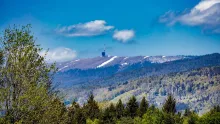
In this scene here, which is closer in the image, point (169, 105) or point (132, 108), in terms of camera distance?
point (169, 105)

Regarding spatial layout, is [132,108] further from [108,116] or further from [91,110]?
[91,110]

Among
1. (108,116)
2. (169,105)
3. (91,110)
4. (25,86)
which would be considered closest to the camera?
(25,86)

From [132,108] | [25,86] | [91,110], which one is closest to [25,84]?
[25,86]

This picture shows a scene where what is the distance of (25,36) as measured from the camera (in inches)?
1502

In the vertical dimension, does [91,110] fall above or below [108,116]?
above

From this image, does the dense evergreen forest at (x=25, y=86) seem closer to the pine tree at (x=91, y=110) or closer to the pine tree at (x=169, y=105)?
the pine tree at (x=91, y=110)

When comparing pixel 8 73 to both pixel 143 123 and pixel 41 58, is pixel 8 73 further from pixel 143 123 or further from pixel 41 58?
pixel 143 123

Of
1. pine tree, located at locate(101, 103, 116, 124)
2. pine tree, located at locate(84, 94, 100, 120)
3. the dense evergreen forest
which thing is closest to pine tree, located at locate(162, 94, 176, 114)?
pine tree, located at locate(101, 103, 116, 124)

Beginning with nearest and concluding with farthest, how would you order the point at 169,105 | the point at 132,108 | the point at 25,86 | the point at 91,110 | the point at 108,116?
the point at 25,86, the point at 108,116, the point at 91,110, the point at 169,105, the point at 132,108

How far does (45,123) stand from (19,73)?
6.17 m

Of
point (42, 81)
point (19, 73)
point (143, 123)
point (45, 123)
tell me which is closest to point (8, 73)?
point (19, 73)

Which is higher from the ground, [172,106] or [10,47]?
[10,47]

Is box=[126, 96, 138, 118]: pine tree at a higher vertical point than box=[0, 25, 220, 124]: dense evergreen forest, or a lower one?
lower

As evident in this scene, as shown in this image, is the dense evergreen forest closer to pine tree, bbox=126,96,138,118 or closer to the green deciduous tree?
the green deciduous tree
